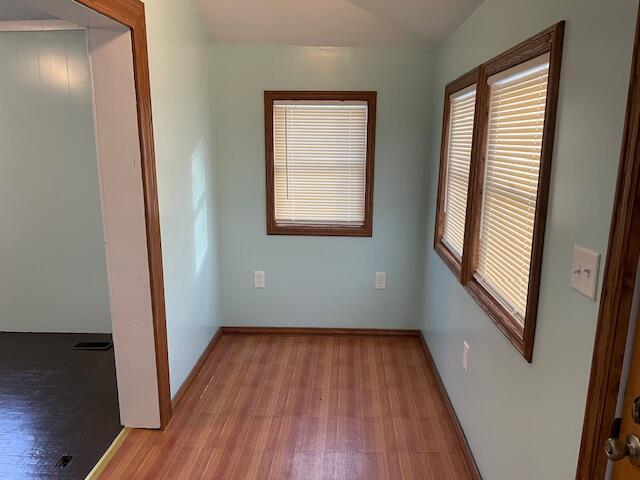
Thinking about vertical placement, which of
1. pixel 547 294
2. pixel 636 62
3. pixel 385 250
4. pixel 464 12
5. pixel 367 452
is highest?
pixel 464 12

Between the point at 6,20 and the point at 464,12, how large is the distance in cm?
286

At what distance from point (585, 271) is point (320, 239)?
7.53ft

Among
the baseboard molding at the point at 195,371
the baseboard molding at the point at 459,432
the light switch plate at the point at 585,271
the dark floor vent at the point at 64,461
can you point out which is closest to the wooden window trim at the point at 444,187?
the baseboard molding at the point at 459,432

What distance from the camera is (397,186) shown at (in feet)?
Answer: 10.4

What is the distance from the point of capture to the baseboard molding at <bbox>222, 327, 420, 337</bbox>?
135 inches

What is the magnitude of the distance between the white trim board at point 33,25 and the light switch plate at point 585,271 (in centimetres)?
318

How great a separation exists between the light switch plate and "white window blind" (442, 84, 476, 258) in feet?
3.72

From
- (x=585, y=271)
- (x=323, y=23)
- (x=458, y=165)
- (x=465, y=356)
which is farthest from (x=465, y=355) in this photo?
(x=323, y=23)

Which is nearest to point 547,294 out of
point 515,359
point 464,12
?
point 515,359

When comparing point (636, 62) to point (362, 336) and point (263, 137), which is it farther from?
point (362, 336)

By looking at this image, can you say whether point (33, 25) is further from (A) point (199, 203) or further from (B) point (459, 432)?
(B) point (459, 432)

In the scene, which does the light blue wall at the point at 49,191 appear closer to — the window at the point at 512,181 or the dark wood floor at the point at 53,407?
the dark wood floor at the point at 53,407

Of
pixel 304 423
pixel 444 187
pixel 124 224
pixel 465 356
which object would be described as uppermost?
pixel 444 187

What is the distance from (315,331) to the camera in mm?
3449
